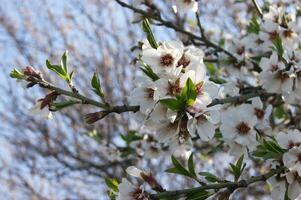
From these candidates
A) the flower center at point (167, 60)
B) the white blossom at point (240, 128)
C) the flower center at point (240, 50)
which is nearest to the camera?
the flower center at point (167, 60)

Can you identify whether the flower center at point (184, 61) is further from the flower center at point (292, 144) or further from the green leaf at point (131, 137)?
the green leaf at point (131, 137)

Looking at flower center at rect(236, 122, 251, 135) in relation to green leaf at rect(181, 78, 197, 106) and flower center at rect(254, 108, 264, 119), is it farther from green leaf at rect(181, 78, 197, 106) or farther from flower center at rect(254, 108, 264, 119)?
A: green leaf at rect(181, 78, 197, 106)

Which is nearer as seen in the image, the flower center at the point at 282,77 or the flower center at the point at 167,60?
the flower center at the point at 167,60

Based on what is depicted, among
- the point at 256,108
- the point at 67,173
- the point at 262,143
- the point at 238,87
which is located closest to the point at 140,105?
the point at 262,143

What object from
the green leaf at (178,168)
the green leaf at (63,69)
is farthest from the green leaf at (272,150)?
the green leaf at (63,69)

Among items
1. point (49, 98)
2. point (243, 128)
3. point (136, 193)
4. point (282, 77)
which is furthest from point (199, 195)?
point (282, 77)

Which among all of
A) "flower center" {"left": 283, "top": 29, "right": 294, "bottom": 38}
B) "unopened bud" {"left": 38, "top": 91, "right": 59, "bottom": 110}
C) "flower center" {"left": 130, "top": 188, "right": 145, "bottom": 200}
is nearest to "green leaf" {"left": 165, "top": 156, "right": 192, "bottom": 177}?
"flower center" {"left": 130, "top": 188, "right": 145, "bottom": 200}

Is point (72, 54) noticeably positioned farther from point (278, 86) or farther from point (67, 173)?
point (278, 86)

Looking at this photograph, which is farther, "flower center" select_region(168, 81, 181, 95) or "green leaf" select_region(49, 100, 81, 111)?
"green leaf" select_region(49, 100, 81, 111)
